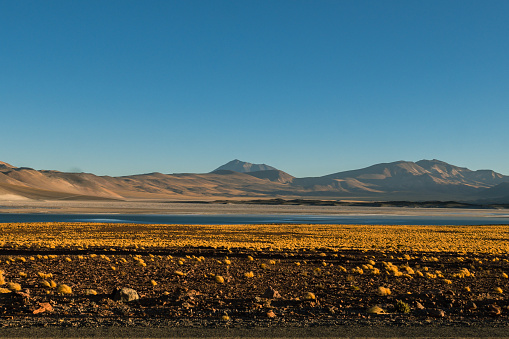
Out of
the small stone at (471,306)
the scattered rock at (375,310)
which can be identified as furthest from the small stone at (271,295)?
the small stone at (471,306)

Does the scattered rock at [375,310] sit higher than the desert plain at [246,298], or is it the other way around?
the scattered rock at [375,310]

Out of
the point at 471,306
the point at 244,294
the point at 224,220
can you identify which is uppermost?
the point at 224,220

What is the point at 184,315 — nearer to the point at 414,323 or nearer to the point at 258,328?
the point at 258,328

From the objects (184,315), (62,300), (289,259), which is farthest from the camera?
(289,259)

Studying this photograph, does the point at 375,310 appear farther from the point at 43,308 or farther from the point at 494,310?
the point at 43,308

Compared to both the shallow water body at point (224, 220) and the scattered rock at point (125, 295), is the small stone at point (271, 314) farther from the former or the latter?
the shallow water body at point (224, 220)

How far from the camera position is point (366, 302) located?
14336 mm

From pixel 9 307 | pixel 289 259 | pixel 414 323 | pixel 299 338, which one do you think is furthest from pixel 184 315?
pixel 289 259

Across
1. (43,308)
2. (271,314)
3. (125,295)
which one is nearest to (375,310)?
(271,314)

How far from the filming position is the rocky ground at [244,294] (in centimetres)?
1154

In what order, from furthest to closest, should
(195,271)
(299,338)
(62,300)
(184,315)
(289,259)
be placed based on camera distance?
1. (289,259)
2. (195,271)
3. (62,300)
4. (184,315)
5. (299,338)

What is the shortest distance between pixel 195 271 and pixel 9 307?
9.09 metres

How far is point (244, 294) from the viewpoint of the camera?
15.5 metres

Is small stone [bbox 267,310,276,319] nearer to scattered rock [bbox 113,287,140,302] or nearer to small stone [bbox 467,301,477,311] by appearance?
scattered rock [bbox 113,287,140,302]
